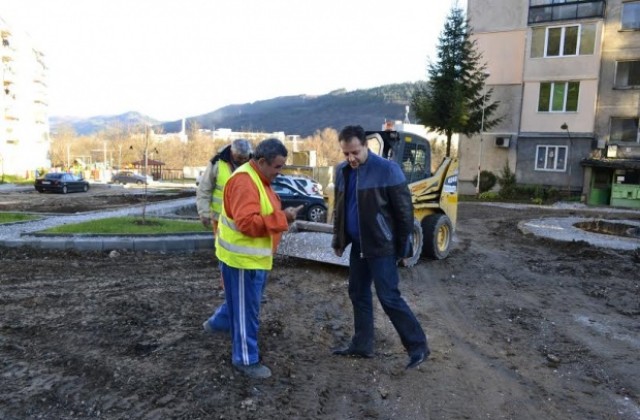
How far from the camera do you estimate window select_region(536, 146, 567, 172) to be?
26641 millimetres

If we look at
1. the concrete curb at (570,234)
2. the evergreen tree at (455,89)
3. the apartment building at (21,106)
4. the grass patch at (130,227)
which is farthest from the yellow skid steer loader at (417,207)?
the apartment building at (21,106)

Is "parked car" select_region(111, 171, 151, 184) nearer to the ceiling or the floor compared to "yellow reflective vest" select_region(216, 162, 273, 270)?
nearer to the floor

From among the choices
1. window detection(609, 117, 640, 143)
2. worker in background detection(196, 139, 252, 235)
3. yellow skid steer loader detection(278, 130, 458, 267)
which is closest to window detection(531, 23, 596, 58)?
window detection(609, 117, 640, 143)

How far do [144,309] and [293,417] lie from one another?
2.80 meters

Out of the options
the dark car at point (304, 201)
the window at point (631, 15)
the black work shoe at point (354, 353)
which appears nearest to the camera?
the black work shoe at point (354, 353)

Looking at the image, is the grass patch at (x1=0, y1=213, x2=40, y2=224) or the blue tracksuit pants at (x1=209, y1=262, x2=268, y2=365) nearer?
the blue tracksuit pants at (x1=209, y1=262, x2=268, y2=365)

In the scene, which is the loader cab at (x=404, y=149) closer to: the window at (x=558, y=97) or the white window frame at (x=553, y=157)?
the white window frame at (x=553, y=157)

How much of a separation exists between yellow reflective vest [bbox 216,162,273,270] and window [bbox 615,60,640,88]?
91.1ft

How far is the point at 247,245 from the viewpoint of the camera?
3797 mm

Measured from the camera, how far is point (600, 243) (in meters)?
12.0

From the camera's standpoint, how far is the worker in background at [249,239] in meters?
3.69

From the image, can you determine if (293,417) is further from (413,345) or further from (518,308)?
(518,308)

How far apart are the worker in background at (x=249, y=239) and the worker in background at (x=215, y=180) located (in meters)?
1.58

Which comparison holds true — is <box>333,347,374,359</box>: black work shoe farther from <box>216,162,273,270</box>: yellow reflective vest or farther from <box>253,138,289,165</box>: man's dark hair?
<box>253,138,289,165</box>: man's dark hair
